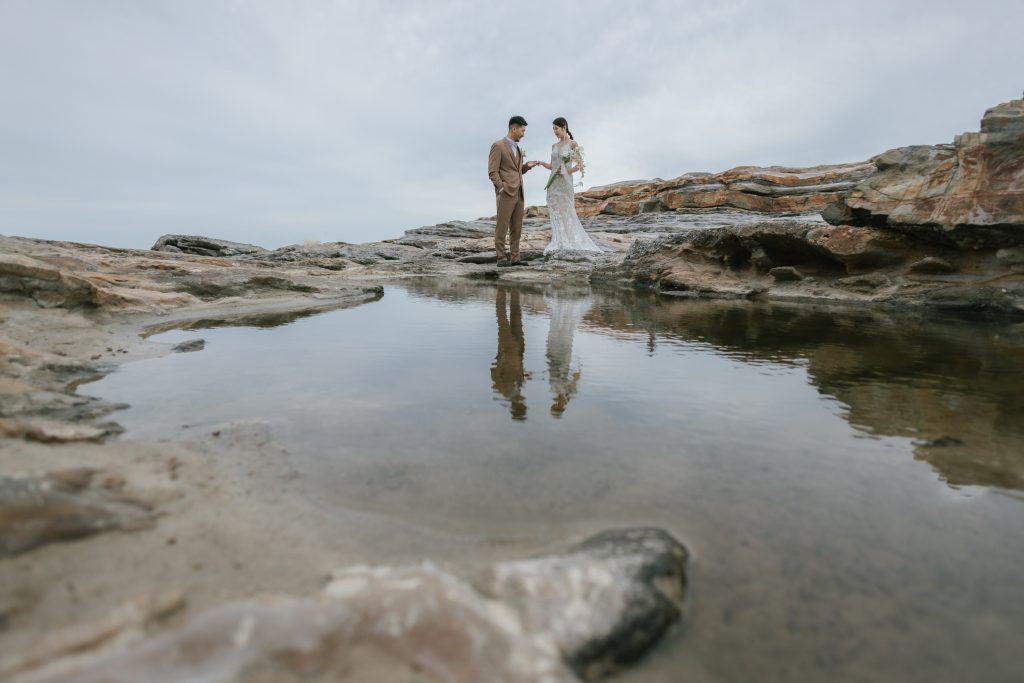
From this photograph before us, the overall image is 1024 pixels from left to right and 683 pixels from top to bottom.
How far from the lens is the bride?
1287 centimetres

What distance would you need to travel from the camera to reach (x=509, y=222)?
40.9ft

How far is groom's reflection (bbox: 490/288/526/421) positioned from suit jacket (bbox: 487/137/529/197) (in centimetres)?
575

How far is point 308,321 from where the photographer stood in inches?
207

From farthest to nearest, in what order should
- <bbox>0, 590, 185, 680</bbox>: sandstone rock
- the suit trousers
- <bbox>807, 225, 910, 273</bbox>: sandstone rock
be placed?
the suit trousers < <bbox>807, 225, 910, 273</bbox>: sandstone rock < <bbox>0, 590, 185, 680</bbox>: sandstone rock

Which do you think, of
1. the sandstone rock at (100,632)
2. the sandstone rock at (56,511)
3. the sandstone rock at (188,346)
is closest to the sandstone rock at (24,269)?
the sandstone rock at (188,346)

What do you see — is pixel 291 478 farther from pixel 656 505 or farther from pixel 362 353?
pixel 362 353

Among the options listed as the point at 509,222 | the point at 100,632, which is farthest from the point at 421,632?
the point at 509,222

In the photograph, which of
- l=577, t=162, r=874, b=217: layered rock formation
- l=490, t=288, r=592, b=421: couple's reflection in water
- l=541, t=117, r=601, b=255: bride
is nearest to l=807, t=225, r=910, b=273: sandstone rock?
l=490, t=288, r=592, b=421: couple's reflection in water

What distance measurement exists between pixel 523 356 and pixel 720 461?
1972mm

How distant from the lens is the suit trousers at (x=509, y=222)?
11664 mm

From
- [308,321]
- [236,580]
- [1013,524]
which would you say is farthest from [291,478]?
[308,321]

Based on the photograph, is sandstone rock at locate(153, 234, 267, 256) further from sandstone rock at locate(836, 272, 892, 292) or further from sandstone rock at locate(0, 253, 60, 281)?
sandstone rock at locate(836, 272, 892, 292)

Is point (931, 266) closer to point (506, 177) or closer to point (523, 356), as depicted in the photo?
point (523, 356)

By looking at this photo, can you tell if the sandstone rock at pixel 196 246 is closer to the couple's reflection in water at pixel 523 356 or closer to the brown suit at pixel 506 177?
the brown suit at pixel 506 177
